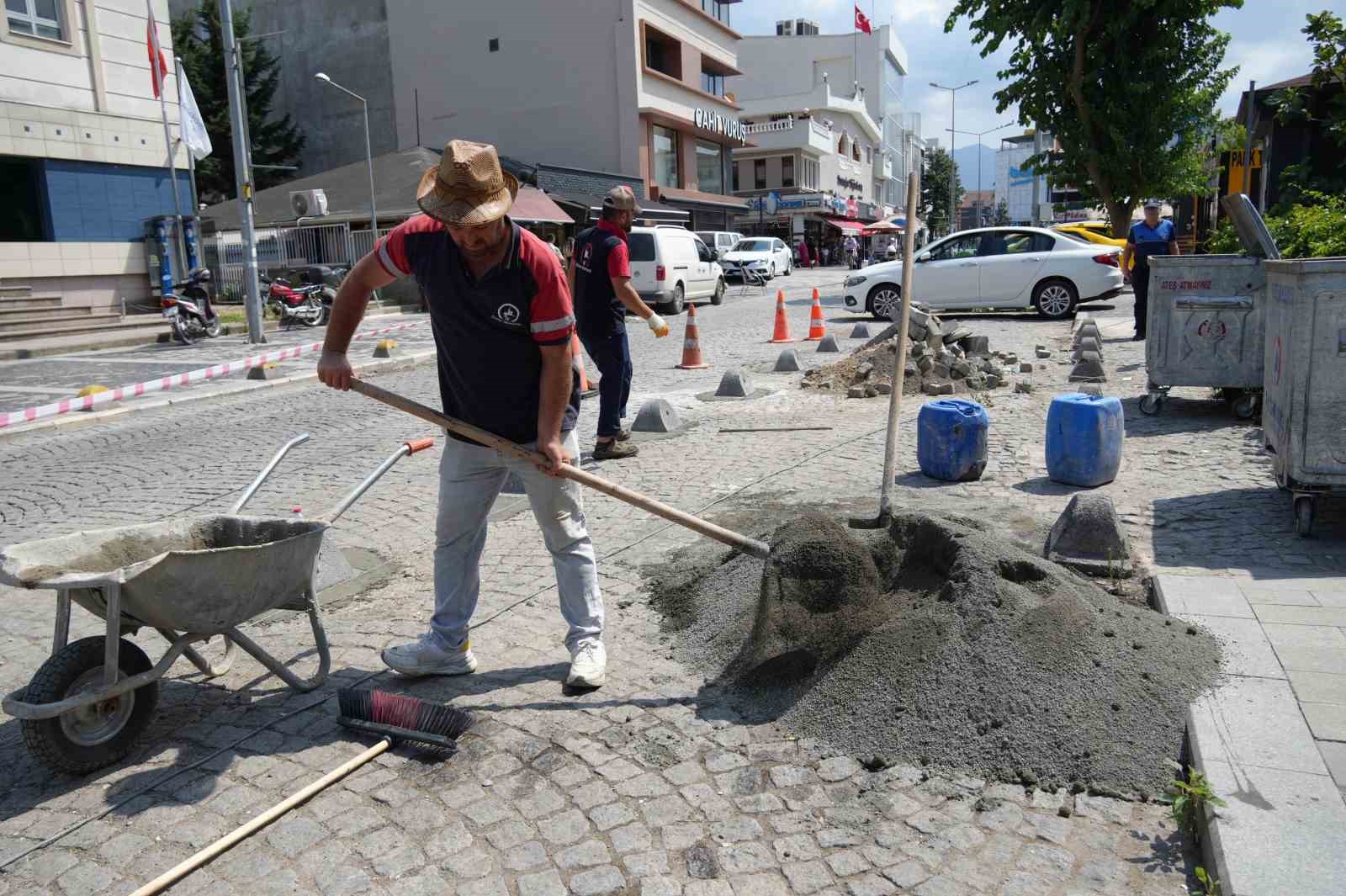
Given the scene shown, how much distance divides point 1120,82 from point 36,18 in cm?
2232

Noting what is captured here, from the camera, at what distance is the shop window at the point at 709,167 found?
155 feet

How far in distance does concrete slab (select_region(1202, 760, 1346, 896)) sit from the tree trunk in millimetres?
23392

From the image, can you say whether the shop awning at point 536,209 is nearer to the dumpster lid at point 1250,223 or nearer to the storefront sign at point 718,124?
the storefront sign at point 718,124

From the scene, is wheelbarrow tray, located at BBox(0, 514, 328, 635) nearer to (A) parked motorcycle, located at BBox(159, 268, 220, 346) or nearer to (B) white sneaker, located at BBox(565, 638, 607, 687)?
(B) white sneaker, located at BBox(565, 638, 607, 687)

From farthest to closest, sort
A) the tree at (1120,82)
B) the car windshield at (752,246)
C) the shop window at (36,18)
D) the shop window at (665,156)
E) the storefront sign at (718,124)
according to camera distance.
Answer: the storefront sign at (718,124) < the shop window at (665,156) < the car windshield at (752,246) < the tree at (1120,82) < the shop window at (36,18)

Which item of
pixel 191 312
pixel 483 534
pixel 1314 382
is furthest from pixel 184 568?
pixel 191 312

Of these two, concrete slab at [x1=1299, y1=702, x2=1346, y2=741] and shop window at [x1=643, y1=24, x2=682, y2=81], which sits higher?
shop window at [x1=643, y1=24, x2=682, y2=81]

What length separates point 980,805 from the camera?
2.99 metres

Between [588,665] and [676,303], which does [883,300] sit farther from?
[588,665]

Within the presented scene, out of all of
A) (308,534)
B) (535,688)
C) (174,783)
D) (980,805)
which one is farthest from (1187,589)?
(174,783)

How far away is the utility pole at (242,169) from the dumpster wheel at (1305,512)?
16143 millimetres

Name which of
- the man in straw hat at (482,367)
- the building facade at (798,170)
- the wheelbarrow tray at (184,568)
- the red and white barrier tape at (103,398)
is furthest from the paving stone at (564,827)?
the building facade at (798,170)

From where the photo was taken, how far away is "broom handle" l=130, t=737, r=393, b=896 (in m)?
2.61

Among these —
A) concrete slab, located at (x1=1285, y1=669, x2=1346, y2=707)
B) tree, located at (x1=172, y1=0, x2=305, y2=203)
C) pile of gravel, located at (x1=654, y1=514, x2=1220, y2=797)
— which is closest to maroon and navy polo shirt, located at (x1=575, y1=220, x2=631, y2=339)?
pile of gravel, located at (x1=654, y1=514, x2=1220, y2=797)
